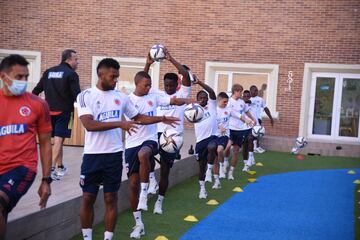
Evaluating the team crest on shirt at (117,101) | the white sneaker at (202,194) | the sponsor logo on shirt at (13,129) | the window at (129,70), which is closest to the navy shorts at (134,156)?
the team crest on shirt at (117,101)

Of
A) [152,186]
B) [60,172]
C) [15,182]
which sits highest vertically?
[15,182]

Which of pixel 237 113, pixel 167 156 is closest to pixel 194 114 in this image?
pixel 167 156

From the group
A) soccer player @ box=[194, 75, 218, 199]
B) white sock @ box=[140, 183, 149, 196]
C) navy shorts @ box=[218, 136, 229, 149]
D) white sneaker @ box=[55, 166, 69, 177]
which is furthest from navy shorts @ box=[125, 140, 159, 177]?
navy shorts @ box=[218, 136, 229, 149]

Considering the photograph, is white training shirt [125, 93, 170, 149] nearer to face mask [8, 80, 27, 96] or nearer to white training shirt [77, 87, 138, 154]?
white training shirt [77, 87, 138, 154]

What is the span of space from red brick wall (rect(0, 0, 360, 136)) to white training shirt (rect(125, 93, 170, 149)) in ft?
41.9

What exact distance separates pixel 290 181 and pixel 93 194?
7.40 m

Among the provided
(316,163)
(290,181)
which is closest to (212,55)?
(316,163)

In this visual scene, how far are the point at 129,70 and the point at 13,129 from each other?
1640cm

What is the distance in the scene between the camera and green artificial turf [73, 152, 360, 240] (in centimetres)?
672

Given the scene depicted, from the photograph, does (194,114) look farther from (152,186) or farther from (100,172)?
(100,172)

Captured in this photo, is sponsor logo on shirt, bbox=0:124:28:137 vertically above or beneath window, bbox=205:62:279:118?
beneath

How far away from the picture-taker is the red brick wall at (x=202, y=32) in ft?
61.2

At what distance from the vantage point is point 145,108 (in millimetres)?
6773

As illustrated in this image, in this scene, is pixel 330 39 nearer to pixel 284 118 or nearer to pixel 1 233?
pixel 284 118
